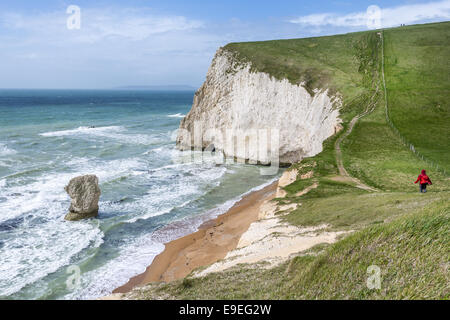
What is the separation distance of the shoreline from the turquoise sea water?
0.83m

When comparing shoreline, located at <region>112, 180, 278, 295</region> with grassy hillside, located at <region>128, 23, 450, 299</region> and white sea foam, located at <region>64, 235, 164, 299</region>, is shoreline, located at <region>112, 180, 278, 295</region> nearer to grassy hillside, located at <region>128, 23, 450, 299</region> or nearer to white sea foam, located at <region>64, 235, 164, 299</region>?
white sea foam, located at <region>64, 235, 164, 299</region>

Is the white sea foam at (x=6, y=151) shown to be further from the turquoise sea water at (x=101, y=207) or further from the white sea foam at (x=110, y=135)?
the white sea foam at (x=110, y=135)

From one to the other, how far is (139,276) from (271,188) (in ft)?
66.3

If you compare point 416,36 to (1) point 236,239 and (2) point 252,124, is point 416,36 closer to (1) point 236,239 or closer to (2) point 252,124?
(2) point 252,124

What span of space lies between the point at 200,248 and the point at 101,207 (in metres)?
13.3

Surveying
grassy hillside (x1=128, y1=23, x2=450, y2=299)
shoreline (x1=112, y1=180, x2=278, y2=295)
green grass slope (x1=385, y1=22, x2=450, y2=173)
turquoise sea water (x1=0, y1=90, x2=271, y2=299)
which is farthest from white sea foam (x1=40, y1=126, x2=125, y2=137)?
green grass slope (x1=385, y1=22, x2=450, y2=173)

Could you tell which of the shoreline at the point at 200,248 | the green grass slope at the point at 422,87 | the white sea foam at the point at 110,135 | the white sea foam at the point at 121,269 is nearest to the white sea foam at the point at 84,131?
the white sea foam at the point at 110,135

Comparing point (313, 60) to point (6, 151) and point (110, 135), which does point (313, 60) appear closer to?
point (110, 135)

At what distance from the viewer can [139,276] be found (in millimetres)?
21312

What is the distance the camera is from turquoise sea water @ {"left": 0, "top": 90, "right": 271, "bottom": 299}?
21453 millimetres

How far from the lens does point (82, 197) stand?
97.5 ft

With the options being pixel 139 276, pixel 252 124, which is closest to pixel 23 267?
pixel 139 276

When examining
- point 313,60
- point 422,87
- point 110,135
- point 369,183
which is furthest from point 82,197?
point 110,135
